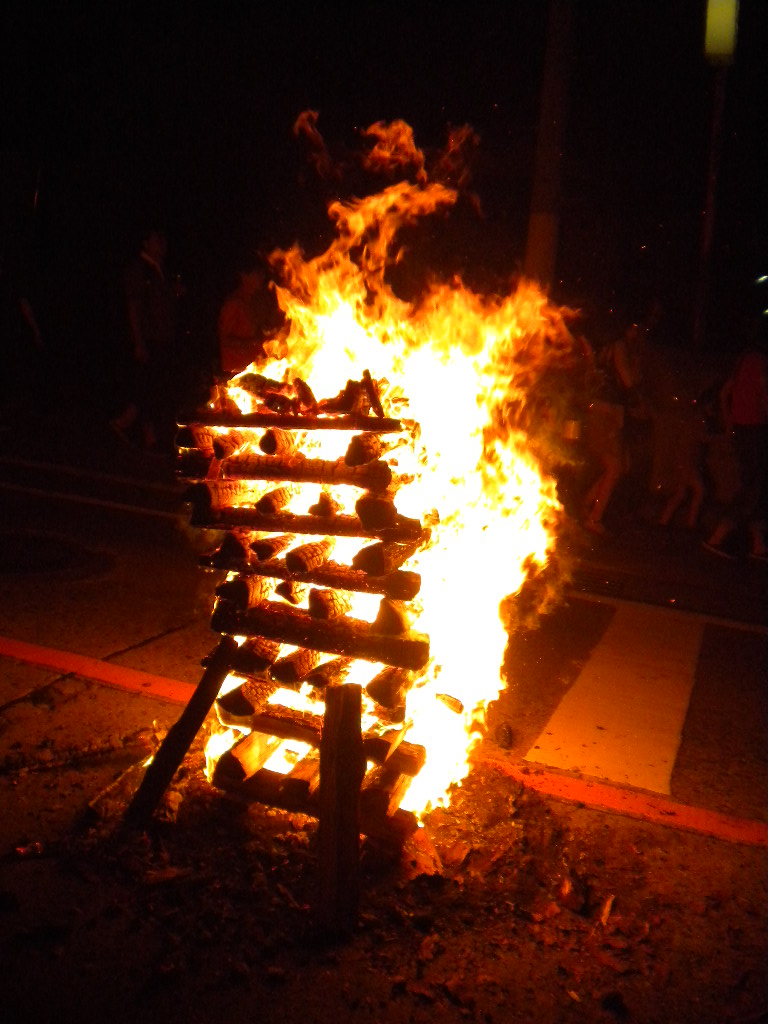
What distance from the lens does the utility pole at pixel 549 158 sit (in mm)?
8688

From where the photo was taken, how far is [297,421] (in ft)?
10.4

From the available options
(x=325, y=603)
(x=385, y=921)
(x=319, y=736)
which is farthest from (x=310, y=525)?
(x=385, y=921)

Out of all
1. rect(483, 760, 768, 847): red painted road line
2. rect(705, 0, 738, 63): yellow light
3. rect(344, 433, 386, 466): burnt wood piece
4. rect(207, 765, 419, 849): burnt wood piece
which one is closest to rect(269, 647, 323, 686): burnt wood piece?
rect(207, 765, 419, 849): burnt wood piece

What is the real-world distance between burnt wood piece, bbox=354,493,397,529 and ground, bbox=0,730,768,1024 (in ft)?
4.10

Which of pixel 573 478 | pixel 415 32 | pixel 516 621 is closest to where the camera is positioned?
pixel 516 621

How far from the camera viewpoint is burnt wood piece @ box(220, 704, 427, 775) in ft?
10.7

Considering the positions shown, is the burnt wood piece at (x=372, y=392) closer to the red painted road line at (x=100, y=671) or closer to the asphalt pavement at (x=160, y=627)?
the asphalt pavement at (x=160, y=627)

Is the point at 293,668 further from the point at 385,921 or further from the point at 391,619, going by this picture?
the point at 385,921

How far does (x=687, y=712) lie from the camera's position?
481cm

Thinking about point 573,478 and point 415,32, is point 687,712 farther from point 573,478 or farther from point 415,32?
point 415,32

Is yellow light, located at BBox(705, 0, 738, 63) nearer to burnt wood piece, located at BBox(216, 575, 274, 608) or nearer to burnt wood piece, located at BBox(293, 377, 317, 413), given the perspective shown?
burnt wood piece, located at BBox(293, 377, 317, 413)

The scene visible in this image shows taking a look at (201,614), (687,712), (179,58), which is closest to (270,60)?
(179,58)

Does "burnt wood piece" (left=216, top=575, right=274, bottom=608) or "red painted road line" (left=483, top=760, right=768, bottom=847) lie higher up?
"burnt wood piece" (left=216, top=575, right=274, bottom=608)

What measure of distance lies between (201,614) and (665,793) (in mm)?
3383
